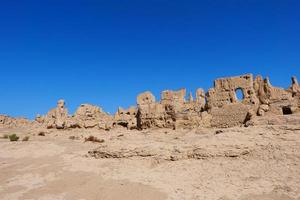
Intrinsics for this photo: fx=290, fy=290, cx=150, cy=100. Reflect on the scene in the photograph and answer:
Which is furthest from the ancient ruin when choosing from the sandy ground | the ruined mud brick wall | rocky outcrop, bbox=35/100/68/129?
the sandy ground

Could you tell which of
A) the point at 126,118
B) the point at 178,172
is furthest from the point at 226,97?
the point at 178,172

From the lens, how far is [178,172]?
960 centimetres

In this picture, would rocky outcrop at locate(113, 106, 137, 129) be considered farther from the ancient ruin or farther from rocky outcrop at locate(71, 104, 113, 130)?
rocky outcrop at locate(71, 104, 113, 130)

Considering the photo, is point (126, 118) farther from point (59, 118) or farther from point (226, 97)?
point (226, 97)

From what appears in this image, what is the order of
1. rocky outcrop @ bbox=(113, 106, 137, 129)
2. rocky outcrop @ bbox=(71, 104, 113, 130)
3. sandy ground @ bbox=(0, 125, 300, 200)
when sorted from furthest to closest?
rocky outcrop @ bbox=(71, 104, 113, 130) → rocky outcrop @ bbox=(113, 106, 137, 129) → sandy ground @ bbox=(0, 125, 300, 200)

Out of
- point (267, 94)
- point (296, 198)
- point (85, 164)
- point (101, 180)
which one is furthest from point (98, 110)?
point (296, 198)

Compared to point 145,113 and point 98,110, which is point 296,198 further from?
point 98,110

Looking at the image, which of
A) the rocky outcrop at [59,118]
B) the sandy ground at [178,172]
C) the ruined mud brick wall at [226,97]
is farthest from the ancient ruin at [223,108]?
the sandy ground at [178,172]

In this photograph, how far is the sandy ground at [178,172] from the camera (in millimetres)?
8086

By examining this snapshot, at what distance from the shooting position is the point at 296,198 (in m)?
7.02

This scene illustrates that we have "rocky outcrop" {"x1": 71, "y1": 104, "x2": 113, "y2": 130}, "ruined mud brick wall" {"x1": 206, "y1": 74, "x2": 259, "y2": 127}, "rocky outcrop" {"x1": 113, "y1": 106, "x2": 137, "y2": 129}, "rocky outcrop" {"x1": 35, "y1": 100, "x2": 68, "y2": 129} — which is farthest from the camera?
"rocky outcrop" {"x1": 35, "y1": 100, "x2": 68, "y2": 129}

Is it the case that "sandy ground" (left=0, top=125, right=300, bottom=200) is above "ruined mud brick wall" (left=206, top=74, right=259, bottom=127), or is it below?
below

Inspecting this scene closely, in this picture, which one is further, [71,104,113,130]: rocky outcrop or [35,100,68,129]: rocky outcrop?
[35,100,68,129]: rocky outcrop

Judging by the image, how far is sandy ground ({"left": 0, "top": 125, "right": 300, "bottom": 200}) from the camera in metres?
8.09
